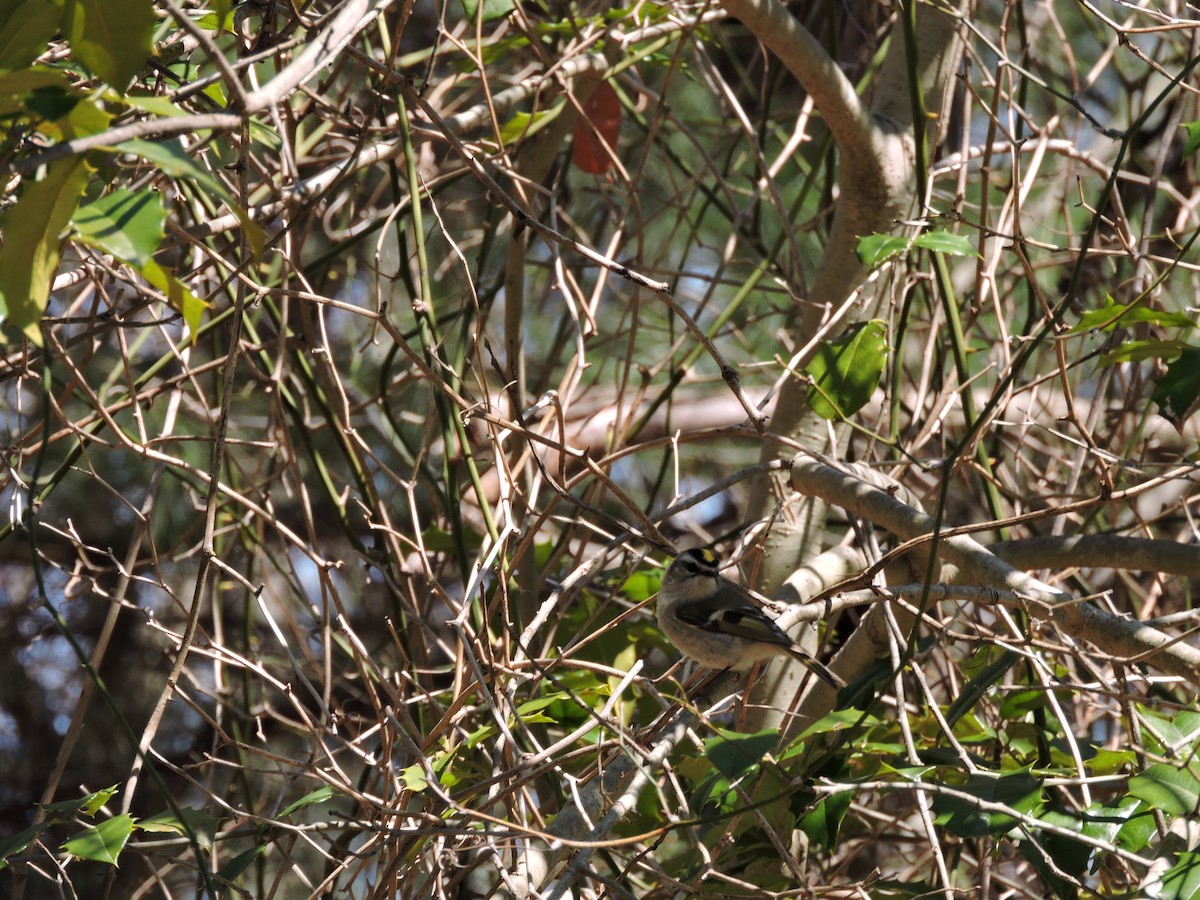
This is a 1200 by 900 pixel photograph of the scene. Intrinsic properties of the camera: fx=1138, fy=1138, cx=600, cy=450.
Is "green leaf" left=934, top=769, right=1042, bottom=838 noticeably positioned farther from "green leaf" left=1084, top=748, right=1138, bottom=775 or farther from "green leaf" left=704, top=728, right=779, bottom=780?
"green leaf" left=1084, top=748, right=1138, bottom=775

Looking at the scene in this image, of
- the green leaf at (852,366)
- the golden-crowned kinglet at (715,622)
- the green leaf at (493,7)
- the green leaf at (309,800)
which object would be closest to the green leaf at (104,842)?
the green leaf at (309,800)

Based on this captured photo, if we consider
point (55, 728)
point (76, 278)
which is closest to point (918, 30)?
point (76, 278)

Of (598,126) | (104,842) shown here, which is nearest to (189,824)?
(104,842)

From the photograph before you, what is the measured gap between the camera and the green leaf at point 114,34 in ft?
4.61

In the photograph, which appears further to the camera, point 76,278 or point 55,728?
point 55,728

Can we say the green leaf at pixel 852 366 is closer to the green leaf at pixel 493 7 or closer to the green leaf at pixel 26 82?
the green leaf at pixel 493 7

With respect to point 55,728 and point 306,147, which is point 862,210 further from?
point 55,728

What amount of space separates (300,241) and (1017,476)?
7.76 feet

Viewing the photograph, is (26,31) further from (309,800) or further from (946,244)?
(946,244)

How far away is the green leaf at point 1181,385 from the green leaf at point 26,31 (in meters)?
2.02

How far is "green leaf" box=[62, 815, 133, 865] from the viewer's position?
6.09 feet

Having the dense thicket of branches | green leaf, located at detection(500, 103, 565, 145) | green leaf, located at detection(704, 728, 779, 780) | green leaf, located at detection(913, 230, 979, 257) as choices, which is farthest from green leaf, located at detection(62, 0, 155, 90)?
green leaf, located at detection(500, 103, 565, 145)

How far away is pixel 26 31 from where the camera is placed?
151 cm

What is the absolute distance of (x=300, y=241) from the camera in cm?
308
